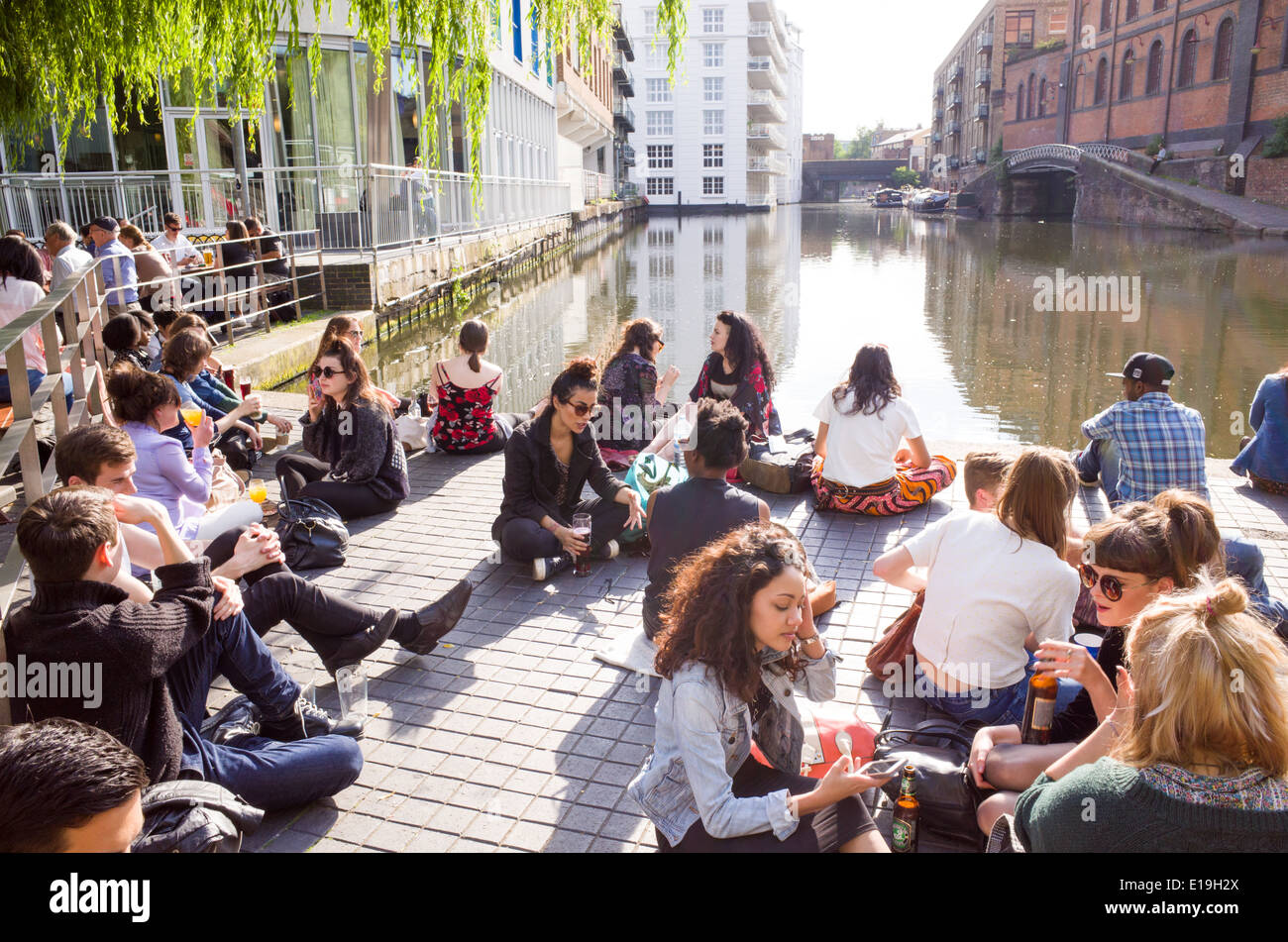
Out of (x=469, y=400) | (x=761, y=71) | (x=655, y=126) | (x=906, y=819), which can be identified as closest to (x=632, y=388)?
(x=469, y=400)

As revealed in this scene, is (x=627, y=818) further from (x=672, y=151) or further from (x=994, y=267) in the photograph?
(x=672, y=151)

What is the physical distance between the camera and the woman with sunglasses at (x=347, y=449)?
655 cm

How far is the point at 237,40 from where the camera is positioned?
17.1ft

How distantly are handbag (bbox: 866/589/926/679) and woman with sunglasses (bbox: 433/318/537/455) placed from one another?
176 inches

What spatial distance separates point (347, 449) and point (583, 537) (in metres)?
2.19

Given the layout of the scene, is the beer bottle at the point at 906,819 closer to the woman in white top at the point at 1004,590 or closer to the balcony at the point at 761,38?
the woman in white top at the point at 1004,590

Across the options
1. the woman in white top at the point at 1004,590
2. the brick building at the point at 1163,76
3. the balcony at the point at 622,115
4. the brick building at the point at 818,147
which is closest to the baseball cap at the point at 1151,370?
the woman in white top at the point at 1004,590

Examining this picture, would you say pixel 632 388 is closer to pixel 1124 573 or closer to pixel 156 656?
pixel 1124 573

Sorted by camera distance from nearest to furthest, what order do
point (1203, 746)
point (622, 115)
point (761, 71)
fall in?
point (1203, 746), point (622, 115), point (761, 71)

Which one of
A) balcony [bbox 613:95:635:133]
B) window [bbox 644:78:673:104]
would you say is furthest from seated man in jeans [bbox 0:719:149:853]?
window [bbox 644:78:673:104]

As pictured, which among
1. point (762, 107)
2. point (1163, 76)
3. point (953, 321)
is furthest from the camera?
point (762, 107)

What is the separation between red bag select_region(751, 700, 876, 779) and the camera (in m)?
3.41

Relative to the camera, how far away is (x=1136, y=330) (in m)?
16.8
